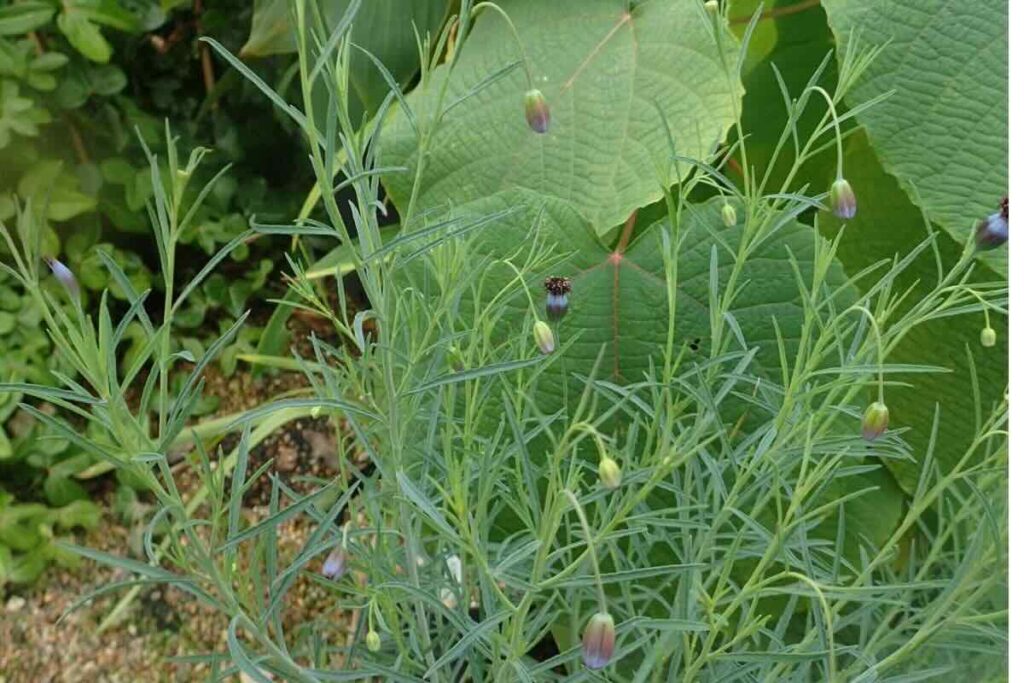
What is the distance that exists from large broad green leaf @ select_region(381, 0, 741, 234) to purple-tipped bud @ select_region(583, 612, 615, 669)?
0.96 feet

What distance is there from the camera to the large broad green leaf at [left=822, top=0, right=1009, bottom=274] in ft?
1.81

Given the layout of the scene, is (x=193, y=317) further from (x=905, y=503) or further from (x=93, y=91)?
(x=905, y=503)

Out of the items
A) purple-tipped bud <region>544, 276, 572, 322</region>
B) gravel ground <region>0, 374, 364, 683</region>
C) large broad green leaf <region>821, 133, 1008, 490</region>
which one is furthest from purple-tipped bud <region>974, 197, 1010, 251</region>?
gravel ground <region>0, 374, 364, 683</region>

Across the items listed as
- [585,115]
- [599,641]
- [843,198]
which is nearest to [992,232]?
[843,198]

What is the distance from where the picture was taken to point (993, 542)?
0.41 metres

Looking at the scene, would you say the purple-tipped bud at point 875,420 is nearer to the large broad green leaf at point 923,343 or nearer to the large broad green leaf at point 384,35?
the large broad green leaf at point 923,343

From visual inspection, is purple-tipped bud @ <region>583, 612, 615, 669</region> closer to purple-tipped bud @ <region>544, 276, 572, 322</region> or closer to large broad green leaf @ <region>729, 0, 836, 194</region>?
purple-tipped bud @ <region>544, 276, 572, 322</region>

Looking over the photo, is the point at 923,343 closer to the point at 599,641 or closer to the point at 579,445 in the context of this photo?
the point at 579,445

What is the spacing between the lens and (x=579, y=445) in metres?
0.57

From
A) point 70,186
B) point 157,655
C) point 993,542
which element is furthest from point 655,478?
point 70,186

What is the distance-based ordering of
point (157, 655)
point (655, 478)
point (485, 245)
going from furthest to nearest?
1. point (157, 655)
2. point (485, 245)
3. point (655, 478)

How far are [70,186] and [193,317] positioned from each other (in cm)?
16

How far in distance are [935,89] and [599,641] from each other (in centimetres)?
37

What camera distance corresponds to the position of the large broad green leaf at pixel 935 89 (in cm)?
55
